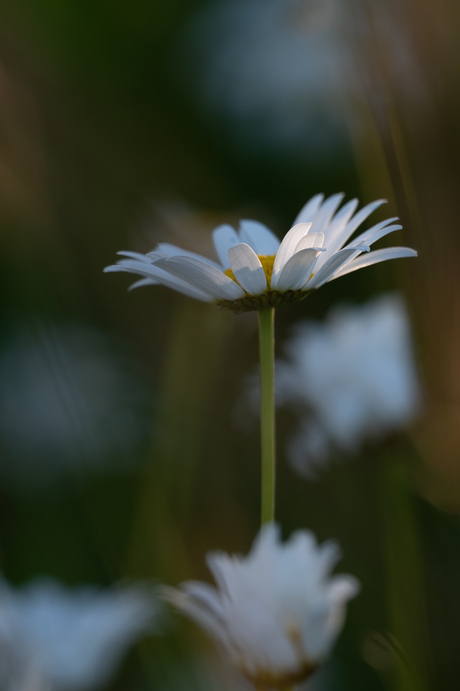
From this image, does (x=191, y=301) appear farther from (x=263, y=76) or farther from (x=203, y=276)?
(x=263, y=76)

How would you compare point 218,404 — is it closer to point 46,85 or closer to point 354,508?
point 354,508

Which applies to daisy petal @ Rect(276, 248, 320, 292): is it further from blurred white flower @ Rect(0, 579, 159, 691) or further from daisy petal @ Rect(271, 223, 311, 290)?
blurred white flower @ Rect(0, 579, 159, 691)

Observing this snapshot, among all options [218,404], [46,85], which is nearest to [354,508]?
[218,404]

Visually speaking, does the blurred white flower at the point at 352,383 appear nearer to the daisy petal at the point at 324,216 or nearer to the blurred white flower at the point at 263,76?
the daisy petal at the point at 324,216

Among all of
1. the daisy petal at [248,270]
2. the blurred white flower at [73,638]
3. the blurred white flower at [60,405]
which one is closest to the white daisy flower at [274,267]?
the daisy petal at [248,270]

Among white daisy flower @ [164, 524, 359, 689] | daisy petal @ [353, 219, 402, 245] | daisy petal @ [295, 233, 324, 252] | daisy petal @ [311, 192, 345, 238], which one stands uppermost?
daisy petal @ [311, 192, 345, 238]

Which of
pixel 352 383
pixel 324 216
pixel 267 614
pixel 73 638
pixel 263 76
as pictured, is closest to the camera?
pixel 267 614

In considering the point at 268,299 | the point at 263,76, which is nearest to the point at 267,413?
the point at 268,299

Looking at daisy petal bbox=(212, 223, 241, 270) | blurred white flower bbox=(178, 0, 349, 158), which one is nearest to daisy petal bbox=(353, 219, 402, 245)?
daisy petal bbox=(212, 223, 241, 270)
